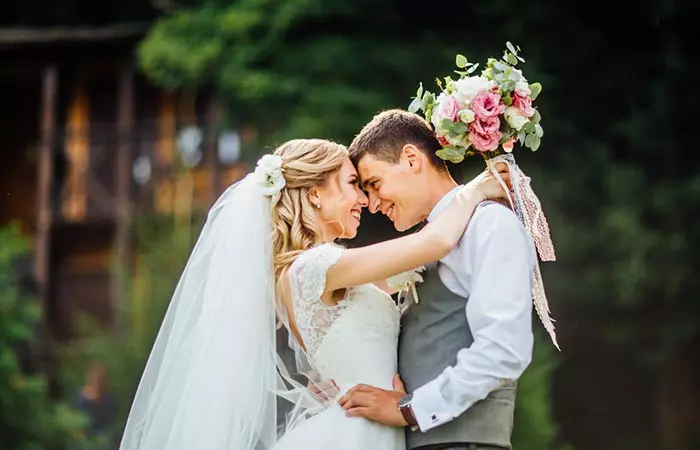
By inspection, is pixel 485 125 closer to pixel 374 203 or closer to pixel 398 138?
pixel 398 138

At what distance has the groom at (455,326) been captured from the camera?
12.1ft

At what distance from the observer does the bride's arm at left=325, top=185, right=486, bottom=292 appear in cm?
383

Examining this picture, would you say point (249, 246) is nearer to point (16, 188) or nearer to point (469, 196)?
point (469, 196)

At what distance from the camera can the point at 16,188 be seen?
18.5 meters

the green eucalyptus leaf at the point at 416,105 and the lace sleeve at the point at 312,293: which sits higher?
the green eucalyptus leaf at the point at 416,105

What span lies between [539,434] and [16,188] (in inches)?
437

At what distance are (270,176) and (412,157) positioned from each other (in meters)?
0.53

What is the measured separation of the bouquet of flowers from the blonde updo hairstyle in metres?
0.43

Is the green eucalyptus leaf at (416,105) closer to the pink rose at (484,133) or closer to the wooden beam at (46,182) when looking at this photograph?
the pink rose at (484,133)

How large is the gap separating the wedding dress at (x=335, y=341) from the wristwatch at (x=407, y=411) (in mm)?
118

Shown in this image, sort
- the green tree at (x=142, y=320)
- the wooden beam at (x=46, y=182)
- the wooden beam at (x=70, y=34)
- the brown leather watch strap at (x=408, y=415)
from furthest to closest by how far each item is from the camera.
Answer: the wooden beam at (x=46, y=182)
the wooden beam at (x=70, y=34)
the green tree at (x=142, y=320)
the brown leather watch strap at (x=408, y=415)

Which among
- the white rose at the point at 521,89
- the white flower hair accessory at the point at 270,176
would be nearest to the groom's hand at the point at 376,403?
the white flower hair accessory at the point at 270,176

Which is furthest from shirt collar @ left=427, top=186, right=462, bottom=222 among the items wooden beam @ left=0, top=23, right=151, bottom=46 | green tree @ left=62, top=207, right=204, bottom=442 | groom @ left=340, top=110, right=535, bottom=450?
wooden beam @ left=0, top=23, right=151, bottom=46

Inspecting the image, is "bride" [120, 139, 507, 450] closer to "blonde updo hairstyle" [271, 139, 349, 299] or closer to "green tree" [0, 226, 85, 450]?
"blonde updo hairstyle" [271, 139, 349, 299]
